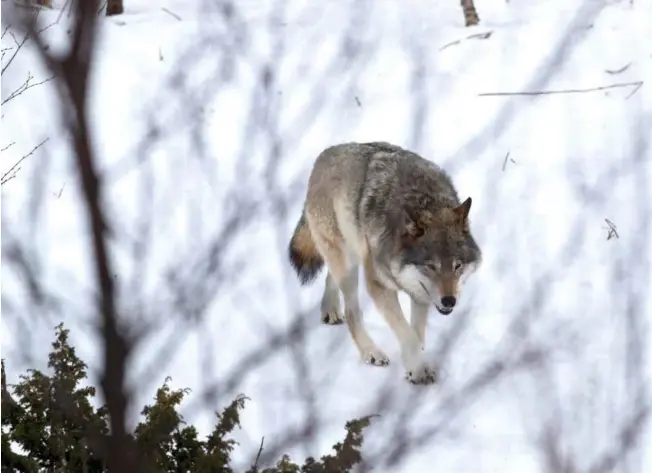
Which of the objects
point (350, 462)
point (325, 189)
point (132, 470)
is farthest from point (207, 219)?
point (132, 470)

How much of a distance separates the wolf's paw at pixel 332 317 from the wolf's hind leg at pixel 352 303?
13.0 inches

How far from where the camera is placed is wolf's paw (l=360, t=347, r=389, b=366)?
6.45 metres

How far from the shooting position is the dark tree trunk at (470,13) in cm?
1327

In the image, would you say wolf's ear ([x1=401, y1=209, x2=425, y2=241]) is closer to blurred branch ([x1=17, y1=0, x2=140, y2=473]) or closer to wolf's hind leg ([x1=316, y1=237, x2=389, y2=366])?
wolf's hind leg ([x1=316, y1=237, x2=389, y2=366])

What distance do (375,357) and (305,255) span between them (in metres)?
1.13

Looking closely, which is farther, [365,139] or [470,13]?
[470,13]

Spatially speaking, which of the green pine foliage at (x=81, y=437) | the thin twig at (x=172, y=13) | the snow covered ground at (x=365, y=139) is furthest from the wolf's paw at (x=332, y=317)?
the thin twig at (x=172, y=13)

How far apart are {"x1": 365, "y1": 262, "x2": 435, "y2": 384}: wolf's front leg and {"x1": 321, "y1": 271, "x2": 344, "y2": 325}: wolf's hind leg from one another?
62 cm

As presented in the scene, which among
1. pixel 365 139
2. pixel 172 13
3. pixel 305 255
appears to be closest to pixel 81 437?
pixel 305 255

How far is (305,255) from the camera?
7309 millimetres

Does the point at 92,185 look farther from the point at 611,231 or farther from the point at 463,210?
the point at 611,231

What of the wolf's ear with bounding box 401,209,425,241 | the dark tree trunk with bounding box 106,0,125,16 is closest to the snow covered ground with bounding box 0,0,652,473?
the dark tree trunk with bounding box 106,0,125,16

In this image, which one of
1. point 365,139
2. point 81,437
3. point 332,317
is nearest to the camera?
point 81,437

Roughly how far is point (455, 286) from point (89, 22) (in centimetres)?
487
